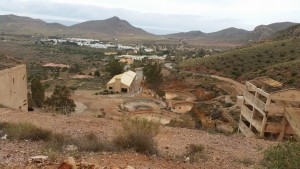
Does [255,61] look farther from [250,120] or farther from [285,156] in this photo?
[285,156]

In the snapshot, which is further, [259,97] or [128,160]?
[259,97]

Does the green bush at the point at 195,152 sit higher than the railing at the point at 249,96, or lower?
lower

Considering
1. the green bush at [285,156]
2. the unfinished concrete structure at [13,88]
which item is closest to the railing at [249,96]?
the green bush at [285,156]

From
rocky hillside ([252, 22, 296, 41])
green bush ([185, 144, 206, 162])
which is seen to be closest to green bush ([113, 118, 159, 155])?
green bush ([185, 144, 206, 162])

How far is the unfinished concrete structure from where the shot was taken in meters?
15.9

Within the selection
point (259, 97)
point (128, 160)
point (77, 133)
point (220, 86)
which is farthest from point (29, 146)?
point (220, 86)

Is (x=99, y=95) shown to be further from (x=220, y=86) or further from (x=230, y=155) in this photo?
(x=230, y=155)

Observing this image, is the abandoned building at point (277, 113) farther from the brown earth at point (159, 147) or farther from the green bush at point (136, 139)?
the green bush at point (136, 139)

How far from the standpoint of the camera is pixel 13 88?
17.1 m

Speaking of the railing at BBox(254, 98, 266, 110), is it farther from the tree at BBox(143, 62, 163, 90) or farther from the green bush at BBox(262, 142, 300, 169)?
the tree at BBox(143, 62, 163, 90)

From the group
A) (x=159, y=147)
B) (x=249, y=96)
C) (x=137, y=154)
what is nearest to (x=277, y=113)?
(x=249, y=96)

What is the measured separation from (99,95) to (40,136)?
93.6 ft

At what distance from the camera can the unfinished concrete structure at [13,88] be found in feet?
52.3

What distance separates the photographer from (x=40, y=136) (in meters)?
9.29
